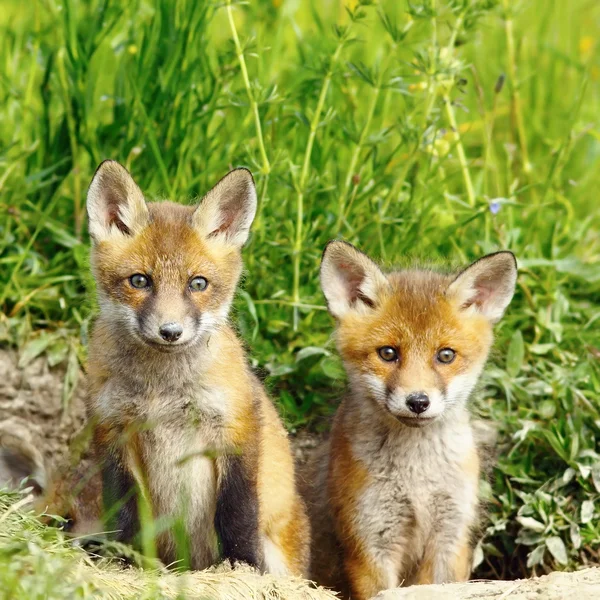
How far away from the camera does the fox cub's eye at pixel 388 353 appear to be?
3703mm

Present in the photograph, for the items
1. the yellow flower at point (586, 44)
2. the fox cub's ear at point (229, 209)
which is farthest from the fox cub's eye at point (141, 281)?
the yellow flower at point (586, 44)

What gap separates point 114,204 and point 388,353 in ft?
3.96

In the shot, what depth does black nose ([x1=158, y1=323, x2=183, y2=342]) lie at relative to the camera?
3275 millimetres

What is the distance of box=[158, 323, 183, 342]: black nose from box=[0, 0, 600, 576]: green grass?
1.23 m

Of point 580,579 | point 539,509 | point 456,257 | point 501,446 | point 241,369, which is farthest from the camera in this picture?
point 456,257

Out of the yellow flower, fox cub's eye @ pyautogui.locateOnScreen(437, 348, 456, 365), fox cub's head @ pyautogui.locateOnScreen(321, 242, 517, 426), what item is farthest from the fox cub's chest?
the yellow flower

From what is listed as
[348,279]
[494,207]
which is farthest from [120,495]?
[494,207]

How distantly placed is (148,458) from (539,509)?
1835 millimetres

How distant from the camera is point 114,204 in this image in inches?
143

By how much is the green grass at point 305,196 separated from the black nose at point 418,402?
96cm

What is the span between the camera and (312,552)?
14.9ft

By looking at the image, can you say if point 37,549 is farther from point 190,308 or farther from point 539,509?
point 539,509

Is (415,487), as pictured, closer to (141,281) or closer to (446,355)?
(446,355)

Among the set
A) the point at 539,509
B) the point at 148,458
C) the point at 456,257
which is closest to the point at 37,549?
the point at 148,458
